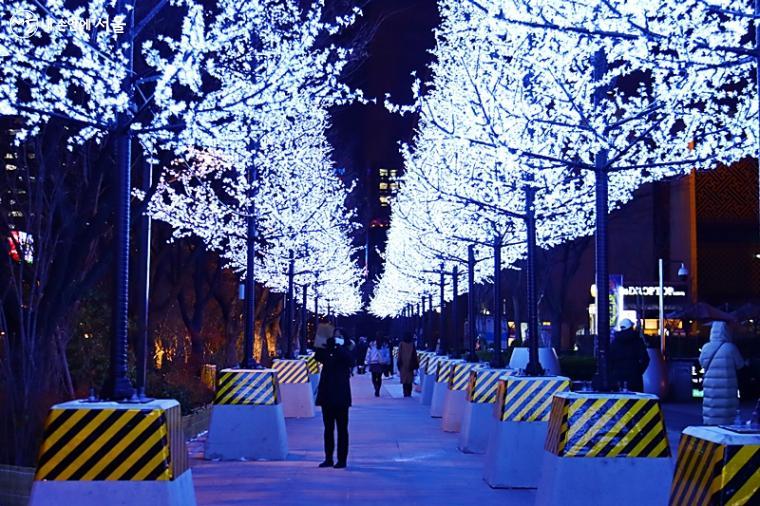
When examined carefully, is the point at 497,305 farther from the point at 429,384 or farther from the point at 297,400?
the point at 429,384

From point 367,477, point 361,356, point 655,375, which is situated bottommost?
point 367,477

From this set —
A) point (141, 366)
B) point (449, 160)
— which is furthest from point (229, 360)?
point (141, 366)

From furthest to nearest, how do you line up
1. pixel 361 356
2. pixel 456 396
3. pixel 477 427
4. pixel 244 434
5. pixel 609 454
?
1. pixel 361 356
2. pixel 456 396
3. pixel 477 427
4. pixel 244 434
5. pixel 609 454

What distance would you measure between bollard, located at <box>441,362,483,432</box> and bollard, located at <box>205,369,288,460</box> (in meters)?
5.20

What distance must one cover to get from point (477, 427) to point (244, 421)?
349 cm

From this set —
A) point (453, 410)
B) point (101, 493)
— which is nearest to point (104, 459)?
point (101, 493)

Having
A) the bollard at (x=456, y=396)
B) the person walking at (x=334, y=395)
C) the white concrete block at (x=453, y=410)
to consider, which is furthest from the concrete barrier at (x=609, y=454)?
the white concrete block at (x=453, y=410)

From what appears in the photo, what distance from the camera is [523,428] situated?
1272 cm


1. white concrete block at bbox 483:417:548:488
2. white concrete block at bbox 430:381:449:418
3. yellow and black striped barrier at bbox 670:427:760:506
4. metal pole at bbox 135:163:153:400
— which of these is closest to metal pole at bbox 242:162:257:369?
metal pole at bbox 135:163:153:400

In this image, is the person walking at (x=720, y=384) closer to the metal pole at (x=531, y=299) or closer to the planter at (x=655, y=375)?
the metal pole at (x=531, y=299)

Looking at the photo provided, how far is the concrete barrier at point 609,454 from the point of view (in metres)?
9.27

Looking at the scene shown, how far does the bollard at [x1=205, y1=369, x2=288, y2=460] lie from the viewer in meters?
16.0

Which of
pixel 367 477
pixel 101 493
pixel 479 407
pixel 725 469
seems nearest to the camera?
pixel 725 469

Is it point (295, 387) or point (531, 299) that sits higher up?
point (531, 299)
